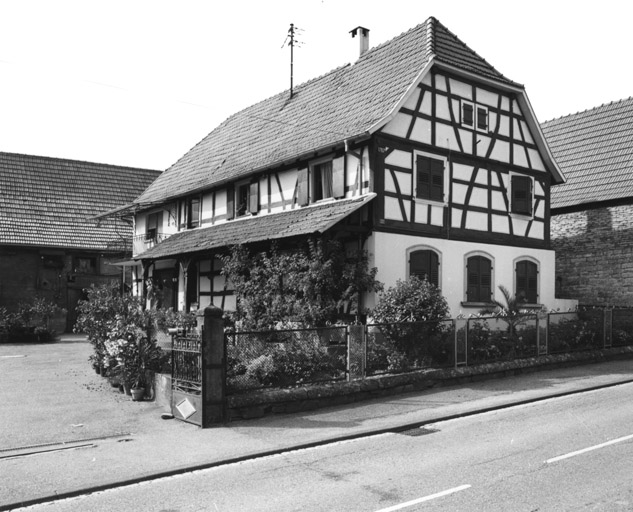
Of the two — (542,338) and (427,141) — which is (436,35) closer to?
(427,141)

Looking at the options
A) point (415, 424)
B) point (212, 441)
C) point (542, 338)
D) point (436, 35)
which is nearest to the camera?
point (212, 441)

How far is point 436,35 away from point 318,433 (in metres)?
14.5

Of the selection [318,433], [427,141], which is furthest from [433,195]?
[318,433]

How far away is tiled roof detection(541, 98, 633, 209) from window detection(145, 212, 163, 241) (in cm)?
1655

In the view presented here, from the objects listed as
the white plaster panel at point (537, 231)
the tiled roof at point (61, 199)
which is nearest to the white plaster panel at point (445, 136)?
the white plaster panel at point (537, 231)

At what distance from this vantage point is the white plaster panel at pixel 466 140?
19781 millimetres

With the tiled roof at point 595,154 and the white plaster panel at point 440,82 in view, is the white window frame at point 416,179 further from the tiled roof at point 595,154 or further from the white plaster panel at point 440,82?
the tiled roof at point 595,154

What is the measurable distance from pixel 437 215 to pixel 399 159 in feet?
6.83

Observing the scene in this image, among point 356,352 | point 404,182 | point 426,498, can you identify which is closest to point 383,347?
point 356,352

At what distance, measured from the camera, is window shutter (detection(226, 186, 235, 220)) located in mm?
23344

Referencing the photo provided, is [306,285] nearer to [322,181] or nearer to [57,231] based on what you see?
[322,181]

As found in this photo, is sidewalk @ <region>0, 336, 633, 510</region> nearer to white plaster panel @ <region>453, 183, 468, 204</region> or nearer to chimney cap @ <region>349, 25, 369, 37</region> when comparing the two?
white plaster panel @ <region>453, 183, 468, 204</region>

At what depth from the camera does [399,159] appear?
59.8 ft

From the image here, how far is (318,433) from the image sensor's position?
998 centimetres
